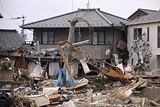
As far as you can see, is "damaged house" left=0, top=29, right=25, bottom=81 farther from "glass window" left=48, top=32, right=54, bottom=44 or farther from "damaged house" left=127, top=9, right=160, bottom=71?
"damaged house" left=127, top=9, right=160, bottom=71

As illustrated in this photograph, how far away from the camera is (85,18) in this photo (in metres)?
25.8

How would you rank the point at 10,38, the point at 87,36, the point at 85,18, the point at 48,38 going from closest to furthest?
1. the point at 87,36
2. the point at 48,38
3. the point at 85,18
4. the point at 10,38

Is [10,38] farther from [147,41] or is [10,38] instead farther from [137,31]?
[147,41]

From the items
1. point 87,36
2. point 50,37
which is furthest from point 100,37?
point 50,37

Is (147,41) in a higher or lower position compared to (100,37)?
lower

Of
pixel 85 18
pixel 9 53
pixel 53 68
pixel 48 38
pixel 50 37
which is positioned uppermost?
pixel 85 18

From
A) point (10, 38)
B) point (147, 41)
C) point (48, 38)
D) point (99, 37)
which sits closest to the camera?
point (147, 41)

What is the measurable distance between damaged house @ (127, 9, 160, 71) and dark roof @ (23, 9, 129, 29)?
2.04 meters

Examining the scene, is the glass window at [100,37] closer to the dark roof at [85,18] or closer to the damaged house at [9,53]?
the dark roof at [85,18]

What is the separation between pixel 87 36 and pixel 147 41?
589cm

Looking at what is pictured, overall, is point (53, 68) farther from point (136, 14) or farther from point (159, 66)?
point (136, 14)

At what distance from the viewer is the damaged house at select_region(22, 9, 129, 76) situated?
2384 centimetres

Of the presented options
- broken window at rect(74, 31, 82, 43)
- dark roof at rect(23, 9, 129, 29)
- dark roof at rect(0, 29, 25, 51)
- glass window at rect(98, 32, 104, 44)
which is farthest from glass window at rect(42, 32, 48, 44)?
glass window at rect(98, 32, 104, 44)

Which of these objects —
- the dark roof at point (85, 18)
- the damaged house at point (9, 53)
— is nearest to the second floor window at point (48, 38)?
the dark roof at point (85, 18)
